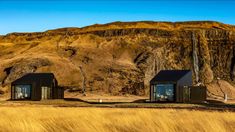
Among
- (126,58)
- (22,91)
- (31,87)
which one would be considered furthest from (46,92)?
(126,58)

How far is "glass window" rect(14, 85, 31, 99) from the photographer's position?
230 ft

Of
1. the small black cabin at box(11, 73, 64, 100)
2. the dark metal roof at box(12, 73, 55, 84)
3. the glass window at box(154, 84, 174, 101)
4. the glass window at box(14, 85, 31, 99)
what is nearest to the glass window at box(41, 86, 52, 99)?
the small black cabin at box(11, 73, 64, 100)

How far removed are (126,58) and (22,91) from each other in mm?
36491

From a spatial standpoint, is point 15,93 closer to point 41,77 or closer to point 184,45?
point 41,77

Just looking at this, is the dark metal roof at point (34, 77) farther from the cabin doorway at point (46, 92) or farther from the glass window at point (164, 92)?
the glass window at point (164, 92)

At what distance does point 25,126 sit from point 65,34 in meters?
117

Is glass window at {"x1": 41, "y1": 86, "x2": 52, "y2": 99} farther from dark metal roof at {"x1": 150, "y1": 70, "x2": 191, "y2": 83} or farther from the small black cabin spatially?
dark metal roof at {"x1": 150, "y1": 70, "x2": 191, "y2": 83}

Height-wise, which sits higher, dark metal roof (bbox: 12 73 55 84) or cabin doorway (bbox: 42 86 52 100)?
dark metal roof (bbox: 12 73 55 84)

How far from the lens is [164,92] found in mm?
65188

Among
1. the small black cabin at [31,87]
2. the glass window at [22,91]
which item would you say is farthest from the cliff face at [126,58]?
the glass window at [22,91]

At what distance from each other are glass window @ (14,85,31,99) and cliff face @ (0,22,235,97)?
77.7 ft

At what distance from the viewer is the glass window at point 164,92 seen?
64625 millimetres

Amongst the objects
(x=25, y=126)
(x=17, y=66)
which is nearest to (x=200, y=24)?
(x=17, y=66)

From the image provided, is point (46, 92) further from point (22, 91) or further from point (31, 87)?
point (22, 91)
